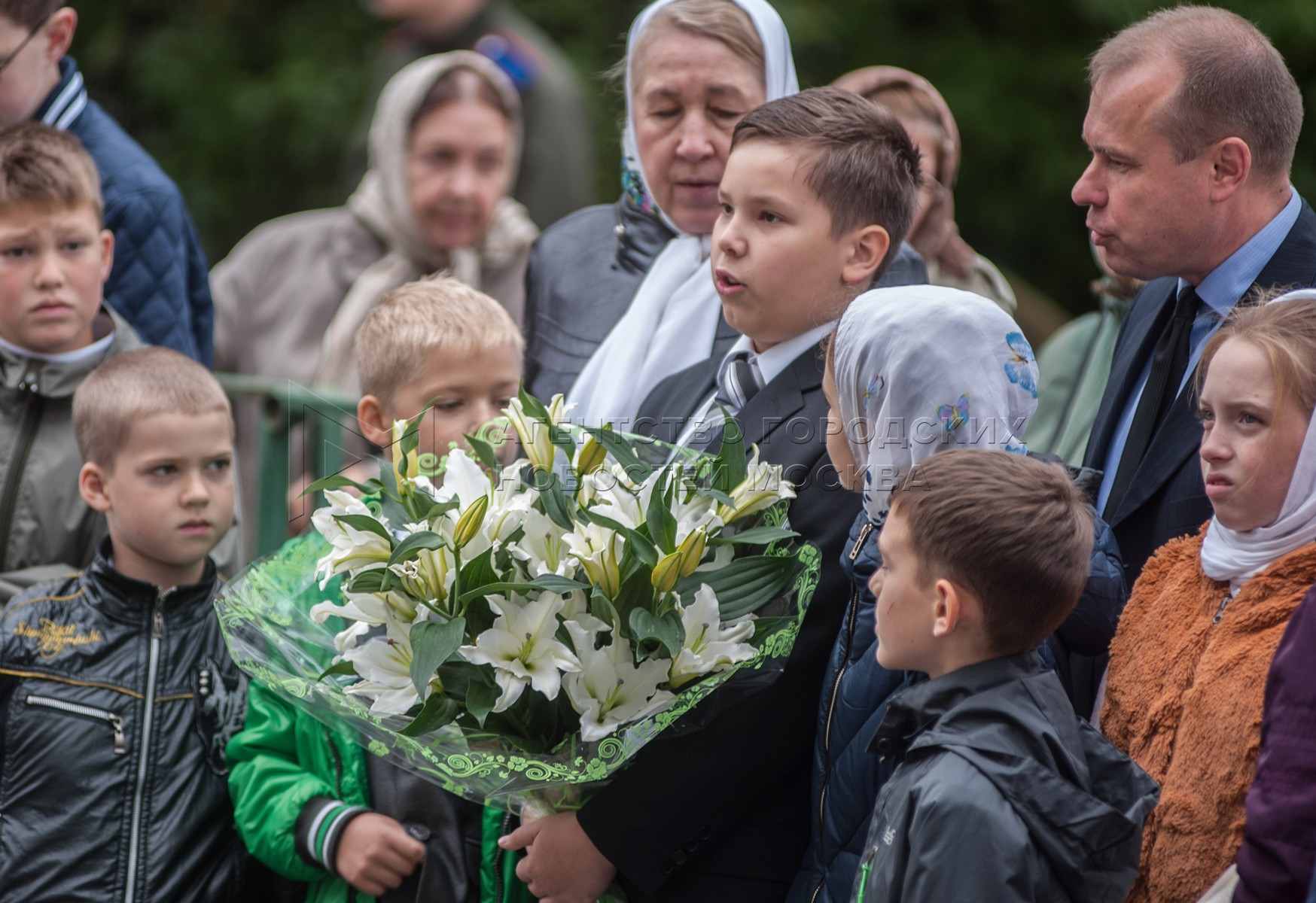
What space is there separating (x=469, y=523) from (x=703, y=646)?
17.6 inches

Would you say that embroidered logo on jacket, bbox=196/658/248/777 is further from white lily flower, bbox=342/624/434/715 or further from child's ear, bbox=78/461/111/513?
white lily flower, bbox=342/624/434/715

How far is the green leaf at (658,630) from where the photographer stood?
2.40 m

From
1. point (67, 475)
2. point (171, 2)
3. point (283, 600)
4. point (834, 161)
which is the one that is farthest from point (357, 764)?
point (171, 2)

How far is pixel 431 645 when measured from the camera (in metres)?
2.39

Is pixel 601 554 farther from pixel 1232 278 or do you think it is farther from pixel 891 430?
pixel 1232 278

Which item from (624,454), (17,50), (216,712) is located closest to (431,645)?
(624,454)

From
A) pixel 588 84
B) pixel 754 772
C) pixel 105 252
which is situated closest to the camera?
pixel 754 772

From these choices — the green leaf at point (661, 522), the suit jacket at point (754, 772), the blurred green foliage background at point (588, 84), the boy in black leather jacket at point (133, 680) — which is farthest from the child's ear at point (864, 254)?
the blurred green foliage background at point (588, 84)

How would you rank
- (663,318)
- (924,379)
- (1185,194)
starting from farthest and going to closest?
(663,318), (1185,194), (924,379)

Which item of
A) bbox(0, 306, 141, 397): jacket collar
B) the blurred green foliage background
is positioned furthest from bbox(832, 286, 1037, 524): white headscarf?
the blurred green foliage background

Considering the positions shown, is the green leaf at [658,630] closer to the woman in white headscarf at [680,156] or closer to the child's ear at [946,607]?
the child's ear at [946,607]

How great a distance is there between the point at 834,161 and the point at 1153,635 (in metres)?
1.10

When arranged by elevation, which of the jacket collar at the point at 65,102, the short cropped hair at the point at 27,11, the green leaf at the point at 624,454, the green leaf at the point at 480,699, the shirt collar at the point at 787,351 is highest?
the short cropped hair at the point at 27,11

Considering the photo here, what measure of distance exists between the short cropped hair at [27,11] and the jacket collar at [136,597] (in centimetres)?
165
